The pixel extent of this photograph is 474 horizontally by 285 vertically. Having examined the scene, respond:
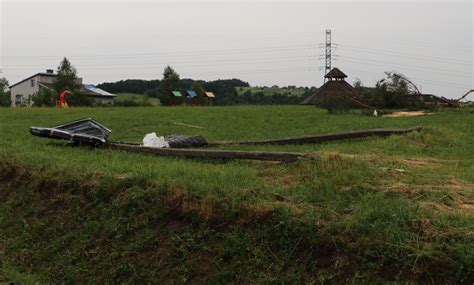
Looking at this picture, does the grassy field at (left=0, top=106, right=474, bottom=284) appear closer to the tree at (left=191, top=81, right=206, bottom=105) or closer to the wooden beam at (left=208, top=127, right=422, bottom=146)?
the wooden beam at (left=208, top=127, right=422, bottom=146)

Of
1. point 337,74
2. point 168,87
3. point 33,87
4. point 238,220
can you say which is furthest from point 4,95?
point 238,220

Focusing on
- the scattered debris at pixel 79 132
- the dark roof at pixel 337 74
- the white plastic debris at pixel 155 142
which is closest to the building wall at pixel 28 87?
the dark roof at pixel 337 74

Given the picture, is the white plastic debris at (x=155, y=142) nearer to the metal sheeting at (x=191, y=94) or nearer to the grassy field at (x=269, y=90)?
the metal sheeting at (x=191, y=94)

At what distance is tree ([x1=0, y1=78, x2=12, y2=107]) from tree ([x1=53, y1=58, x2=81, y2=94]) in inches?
273

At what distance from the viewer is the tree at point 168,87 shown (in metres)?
55.5

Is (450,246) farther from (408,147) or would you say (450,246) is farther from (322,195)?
(408,147)

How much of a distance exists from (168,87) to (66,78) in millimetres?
11489

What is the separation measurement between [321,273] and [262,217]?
105cm

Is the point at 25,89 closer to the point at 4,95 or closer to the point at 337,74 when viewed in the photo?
the point at 4,95

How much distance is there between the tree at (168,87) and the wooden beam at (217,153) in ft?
146

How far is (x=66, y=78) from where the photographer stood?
5684cm

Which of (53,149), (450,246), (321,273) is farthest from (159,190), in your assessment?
(53,149)

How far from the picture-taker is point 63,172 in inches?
323

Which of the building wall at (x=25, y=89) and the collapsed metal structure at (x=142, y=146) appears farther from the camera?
the building wall at (x=25, y=89)
